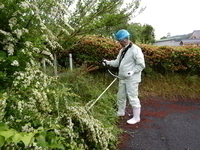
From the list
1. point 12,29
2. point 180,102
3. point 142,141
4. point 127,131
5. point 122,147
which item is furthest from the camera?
point 180,102

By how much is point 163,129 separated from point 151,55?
3.52 meters

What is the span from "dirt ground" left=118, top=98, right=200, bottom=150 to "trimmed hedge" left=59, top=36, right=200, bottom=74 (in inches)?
73.6

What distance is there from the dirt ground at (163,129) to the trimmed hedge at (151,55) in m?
1.87

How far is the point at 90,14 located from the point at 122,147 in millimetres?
2477

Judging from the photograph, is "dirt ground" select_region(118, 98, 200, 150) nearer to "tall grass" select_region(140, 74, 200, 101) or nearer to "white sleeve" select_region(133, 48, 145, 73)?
"tall grass" select_region(140, 74, 200, 101)

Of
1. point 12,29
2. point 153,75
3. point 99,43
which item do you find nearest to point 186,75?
point 153,75

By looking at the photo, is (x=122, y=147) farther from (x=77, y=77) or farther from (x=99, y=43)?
(x=99, y=43)

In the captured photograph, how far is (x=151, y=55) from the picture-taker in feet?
21.3

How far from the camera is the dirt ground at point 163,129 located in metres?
2.95

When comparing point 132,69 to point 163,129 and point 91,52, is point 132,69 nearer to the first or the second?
point 163,129

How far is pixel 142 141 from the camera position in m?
3.05

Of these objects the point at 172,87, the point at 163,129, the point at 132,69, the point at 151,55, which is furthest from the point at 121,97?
the point at 151,55

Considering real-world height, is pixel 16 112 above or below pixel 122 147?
above

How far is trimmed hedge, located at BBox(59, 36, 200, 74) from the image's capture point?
19.9 feet
